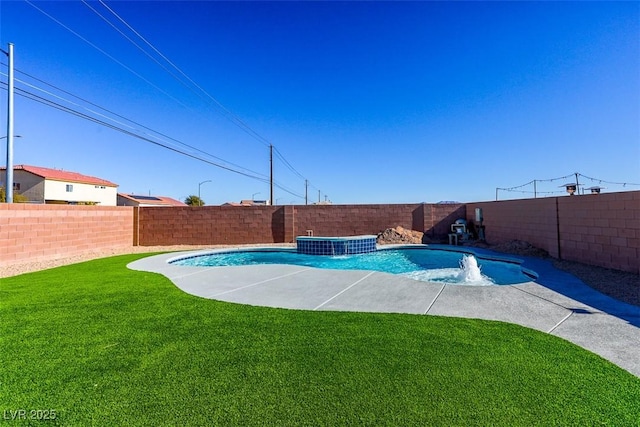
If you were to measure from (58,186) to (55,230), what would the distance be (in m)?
32.2

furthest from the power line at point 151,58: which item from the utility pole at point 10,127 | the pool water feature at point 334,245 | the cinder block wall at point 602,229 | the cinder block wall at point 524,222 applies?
the cinder block wall at point 524,222

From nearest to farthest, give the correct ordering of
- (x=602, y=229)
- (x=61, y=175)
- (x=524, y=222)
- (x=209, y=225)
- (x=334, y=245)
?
(x=602, y=229) → (x=524, y=222) → (x=334, y=245) → (x=209, y=225) → (x=61, y=175)

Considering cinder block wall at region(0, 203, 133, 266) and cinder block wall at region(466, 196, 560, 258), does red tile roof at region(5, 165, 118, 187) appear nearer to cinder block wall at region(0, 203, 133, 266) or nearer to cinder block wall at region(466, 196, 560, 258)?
cinder block wall at region(0, 203, 133, 266)

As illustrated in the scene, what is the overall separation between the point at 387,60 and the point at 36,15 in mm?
11985

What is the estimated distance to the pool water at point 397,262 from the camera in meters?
7.65

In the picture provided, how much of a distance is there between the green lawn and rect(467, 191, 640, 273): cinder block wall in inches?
204

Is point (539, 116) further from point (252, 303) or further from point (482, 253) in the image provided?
point (252, 303)

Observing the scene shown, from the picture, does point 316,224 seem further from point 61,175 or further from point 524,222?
point 61,175

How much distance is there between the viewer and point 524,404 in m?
2.06

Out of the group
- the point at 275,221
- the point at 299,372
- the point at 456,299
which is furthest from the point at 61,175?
the point at 456,299

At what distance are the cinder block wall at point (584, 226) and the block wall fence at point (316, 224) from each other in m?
0.02

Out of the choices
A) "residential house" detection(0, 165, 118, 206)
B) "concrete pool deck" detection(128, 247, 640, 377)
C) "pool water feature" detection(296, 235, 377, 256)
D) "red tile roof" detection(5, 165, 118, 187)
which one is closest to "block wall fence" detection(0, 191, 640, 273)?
"concrete pool deck" detection(128, 247, 640, 377)

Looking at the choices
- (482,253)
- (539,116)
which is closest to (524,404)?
(482,253)

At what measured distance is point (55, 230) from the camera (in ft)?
32.7
